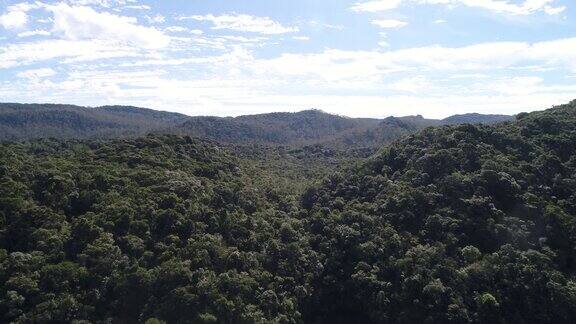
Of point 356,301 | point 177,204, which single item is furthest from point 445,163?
point 177,204

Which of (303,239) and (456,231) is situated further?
(303,239)

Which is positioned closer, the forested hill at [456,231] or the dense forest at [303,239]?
the dense forest at [303,239]

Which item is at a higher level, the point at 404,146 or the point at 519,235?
the point at 404,146

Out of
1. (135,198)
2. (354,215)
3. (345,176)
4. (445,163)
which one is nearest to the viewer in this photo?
(135,198)

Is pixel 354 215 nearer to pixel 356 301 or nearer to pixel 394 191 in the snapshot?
pixel 394 191

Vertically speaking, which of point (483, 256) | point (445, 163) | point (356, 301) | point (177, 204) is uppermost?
point (445, 163)

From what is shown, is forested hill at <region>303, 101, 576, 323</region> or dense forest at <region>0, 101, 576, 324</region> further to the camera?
forested hill at <region>303, 101, 576, 323</region>

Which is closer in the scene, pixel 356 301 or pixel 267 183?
pixel 356 301

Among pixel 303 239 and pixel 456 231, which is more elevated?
pixel 456 231
